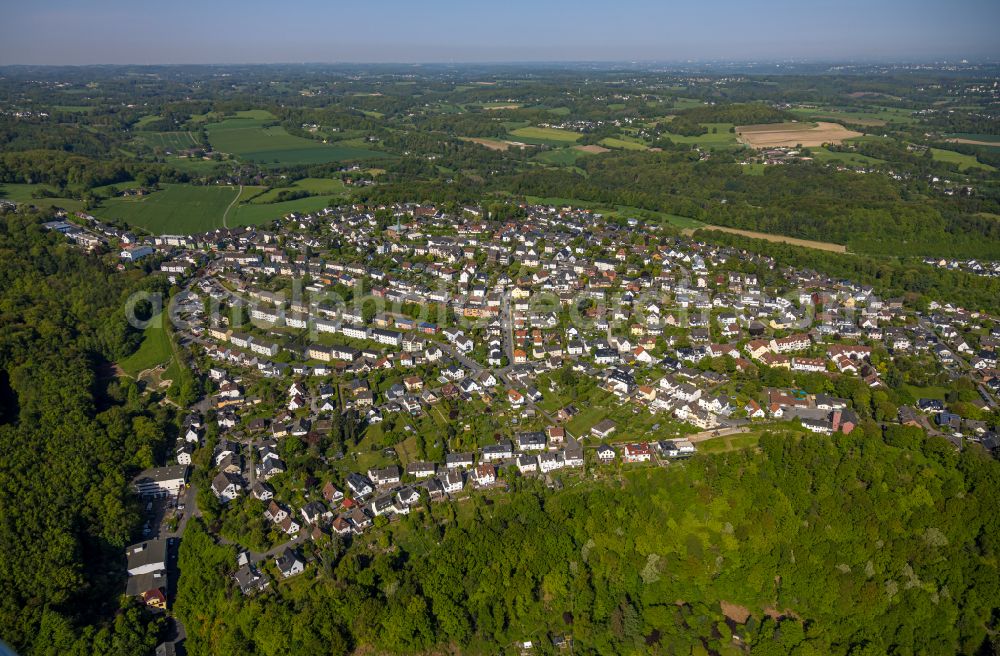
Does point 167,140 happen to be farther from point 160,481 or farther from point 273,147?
point 160,481

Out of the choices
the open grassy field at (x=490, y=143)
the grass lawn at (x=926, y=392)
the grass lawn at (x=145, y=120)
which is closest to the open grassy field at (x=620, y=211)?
the grass lawn at (x=926, y=392)

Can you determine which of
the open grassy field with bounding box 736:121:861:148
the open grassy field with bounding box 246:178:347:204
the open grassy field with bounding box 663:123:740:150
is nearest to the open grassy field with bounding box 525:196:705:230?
the open grassy field with bounding box 246:178:347:204

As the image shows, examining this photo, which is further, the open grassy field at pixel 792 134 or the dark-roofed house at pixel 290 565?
the open grassy field at pixel 792 134

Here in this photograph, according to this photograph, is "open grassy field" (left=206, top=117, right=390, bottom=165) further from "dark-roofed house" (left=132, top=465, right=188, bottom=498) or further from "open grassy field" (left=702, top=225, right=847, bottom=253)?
"dark-roofed house" (left=132, top=465, right=188, bottom=498)

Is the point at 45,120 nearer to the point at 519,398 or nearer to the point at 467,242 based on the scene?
the point at 467,242

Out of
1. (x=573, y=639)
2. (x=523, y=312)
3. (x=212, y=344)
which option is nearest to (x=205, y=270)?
(x=212, y=344)

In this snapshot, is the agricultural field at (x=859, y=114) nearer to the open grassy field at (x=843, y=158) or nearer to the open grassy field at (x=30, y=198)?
the open grassy field at (x=843, y=158)
